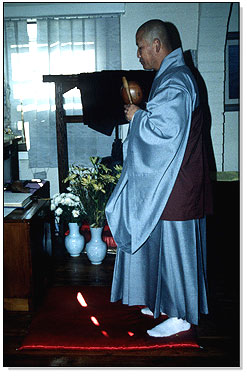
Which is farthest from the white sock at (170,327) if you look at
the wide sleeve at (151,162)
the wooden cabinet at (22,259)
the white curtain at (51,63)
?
the white curtain at (51,63)

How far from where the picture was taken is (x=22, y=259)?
2195 millimetres

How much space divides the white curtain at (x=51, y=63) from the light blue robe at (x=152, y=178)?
2108 mm

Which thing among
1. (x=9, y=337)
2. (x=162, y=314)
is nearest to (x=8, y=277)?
(x=9, y=337)

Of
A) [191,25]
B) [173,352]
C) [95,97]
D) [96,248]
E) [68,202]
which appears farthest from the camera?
[191,25]

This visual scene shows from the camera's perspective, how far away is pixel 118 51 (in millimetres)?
3906

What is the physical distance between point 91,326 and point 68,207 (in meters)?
1.25

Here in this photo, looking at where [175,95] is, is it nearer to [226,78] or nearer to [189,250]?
[189,250]

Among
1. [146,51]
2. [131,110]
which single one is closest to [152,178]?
[131,110]

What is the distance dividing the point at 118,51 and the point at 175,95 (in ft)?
7.65

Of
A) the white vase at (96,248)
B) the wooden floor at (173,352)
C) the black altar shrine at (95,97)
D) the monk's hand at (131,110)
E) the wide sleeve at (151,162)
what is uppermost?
the black altar shrine at (95,97)

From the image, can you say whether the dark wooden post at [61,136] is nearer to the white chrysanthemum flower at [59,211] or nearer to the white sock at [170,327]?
the white chrysanthemum flower at [59,211]

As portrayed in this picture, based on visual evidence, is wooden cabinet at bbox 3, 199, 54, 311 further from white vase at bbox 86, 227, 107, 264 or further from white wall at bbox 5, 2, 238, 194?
white wall at bbox 5, 2, 238, 194

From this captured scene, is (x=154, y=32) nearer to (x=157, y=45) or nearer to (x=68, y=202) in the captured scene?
(x=157, y=45)

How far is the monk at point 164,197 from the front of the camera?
183 cm
